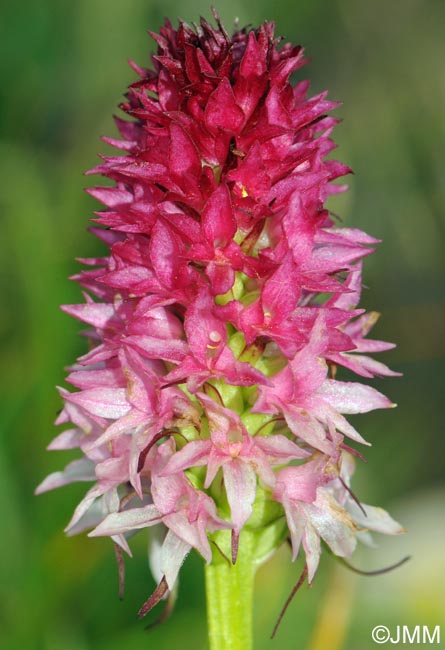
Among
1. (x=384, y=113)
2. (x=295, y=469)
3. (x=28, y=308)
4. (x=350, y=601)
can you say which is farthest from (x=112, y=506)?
(x=384, y=113)

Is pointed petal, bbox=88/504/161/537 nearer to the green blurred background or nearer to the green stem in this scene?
the green stem

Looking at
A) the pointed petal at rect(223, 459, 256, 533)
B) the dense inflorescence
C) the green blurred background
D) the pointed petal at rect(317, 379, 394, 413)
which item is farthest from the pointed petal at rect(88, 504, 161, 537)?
the green blurred background

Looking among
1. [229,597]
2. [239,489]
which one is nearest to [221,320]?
[239,489]

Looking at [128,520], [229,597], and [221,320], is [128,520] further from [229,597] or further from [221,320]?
[221,320]

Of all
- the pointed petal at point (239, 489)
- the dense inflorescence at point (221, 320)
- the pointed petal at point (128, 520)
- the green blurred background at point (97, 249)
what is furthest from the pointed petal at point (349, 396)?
the green blurred background at point (97, 249)

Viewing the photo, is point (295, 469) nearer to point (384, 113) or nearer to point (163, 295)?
point (163, 295)

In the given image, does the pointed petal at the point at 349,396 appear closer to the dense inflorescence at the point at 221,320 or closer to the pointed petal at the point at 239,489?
the dense inflorescence at the point at 221,320
